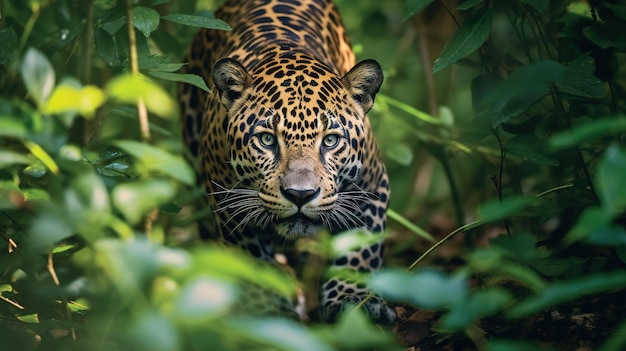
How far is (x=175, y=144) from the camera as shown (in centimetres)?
668

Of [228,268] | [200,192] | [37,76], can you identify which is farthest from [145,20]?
[228,268]

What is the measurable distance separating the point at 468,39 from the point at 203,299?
283 cm

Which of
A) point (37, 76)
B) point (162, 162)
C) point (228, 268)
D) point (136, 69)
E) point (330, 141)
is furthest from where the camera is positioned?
point (330, 141)

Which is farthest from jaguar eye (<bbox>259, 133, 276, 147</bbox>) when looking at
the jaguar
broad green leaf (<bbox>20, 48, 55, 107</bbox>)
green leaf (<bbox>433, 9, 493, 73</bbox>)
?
broad green leaf (<bbox>20, 48, 55, 107</bbox>)

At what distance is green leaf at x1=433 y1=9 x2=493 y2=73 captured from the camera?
4.86 metres

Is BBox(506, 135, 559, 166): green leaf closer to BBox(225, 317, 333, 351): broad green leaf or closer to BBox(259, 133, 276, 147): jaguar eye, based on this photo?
BBox(259, 133, 276, 147): jaguar eye

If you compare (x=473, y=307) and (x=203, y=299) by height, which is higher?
(x=203, y=299)

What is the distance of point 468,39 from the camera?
4.90 meters

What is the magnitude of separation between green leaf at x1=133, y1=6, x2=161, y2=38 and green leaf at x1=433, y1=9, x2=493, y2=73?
153 centimetres

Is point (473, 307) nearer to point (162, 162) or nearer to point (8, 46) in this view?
point (162, 162)

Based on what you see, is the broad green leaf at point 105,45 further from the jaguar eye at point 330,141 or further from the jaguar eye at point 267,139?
the jaguar eye at point 330,141

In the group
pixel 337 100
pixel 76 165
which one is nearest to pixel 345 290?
pixel 337 100

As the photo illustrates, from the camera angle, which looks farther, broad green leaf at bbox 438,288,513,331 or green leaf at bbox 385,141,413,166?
green leaf at bbox 385,141,413,166

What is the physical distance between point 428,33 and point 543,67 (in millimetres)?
7069
